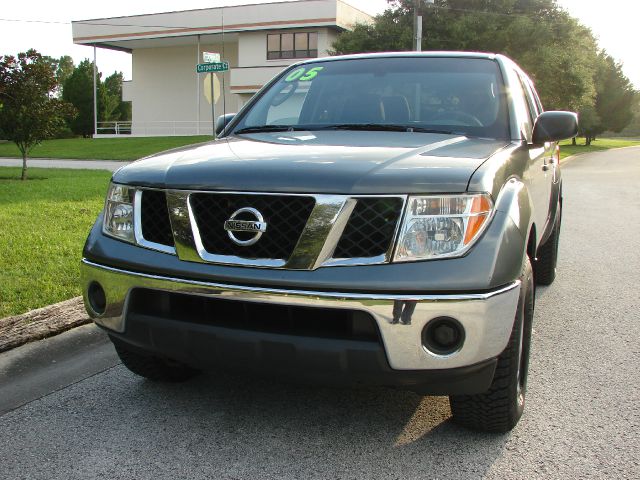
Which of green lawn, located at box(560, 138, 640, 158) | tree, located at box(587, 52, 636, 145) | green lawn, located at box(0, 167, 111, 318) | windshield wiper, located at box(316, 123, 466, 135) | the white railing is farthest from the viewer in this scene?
tree, located at box(587, 52, 636, 145)

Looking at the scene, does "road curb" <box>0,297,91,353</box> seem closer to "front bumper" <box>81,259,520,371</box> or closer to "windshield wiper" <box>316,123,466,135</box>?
"front bumper" <box>81,259,520,371</box>

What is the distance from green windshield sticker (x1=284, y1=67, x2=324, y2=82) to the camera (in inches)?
170

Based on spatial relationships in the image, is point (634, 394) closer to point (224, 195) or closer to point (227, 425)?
point (227, 425)

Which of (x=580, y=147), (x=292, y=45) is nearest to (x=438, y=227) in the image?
(x=292, y=45)

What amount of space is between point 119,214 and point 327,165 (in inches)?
39.5

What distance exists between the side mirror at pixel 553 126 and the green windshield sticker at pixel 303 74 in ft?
4.83

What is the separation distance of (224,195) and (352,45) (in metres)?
32.5

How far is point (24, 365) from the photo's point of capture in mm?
3803

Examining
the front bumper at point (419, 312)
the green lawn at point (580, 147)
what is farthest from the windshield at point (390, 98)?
the green lawn at point (580, 147)

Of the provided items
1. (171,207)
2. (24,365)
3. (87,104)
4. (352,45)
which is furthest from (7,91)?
(87,104)

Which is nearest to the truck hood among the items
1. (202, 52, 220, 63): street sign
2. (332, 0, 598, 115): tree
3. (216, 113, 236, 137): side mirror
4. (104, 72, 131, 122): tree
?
(216, 113, 236, 137): side mirror

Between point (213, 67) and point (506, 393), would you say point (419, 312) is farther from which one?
point (213, 67)

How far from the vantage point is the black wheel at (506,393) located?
106 inches

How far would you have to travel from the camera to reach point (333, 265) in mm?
2410
